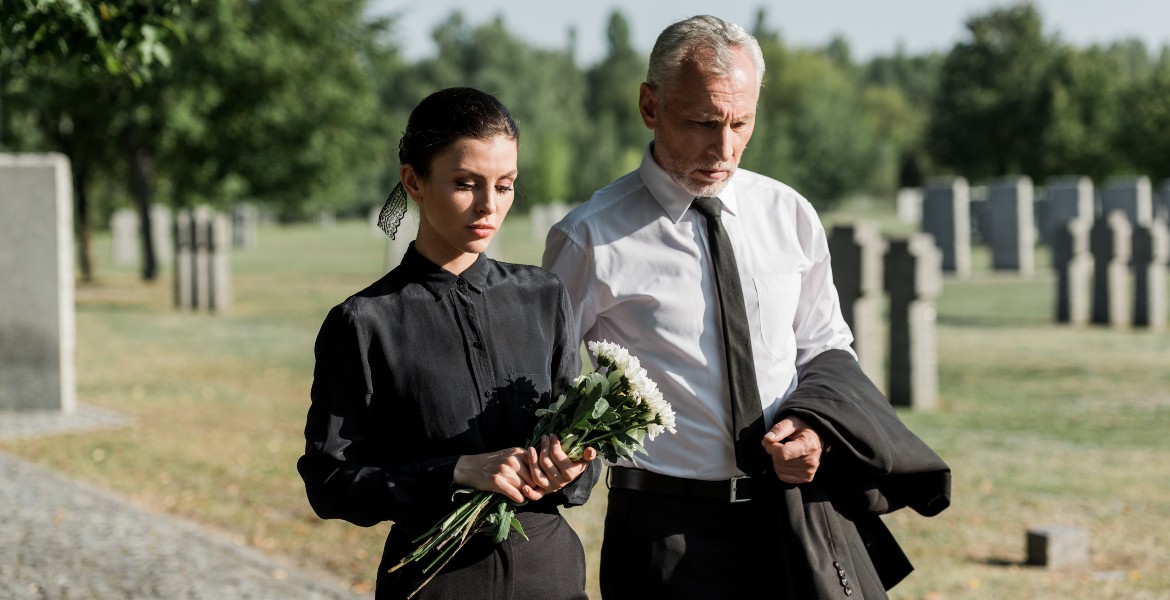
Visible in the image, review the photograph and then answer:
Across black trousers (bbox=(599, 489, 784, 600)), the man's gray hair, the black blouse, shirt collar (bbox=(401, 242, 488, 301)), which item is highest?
the man's gray hair

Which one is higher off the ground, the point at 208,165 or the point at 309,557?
the point at 208,165

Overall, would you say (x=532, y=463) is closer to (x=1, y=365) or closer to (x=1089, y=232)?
(x=1, y=365)

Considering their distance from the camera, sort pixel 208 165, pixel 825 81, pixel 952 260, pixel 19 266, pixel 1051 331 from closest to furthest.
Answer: pixel 19 266 < pixel 1051 331 < pixel 952 260 < pixel 208 165 < pixel 825 81

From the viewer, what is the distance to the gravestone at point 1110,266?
17.8 m

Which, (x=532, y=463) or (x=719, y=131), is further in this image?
(x=719, y=131)

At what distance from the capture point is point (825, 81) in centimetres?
9919

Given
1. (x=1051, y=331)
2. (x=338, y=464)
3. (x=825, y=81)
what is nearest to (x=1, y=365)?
(x=338, y=464)

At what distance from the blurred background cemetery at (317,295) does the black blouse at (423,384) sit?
1.08 ft

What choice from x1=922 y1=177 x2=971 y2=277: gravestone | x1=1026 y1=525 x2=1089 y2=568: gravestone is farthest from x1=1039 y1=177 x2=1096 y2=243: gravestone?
x1=1026 y1=525 x2=1089 y2=568: gravestone

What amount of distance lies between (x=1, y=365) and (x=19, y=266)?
2.90 feet

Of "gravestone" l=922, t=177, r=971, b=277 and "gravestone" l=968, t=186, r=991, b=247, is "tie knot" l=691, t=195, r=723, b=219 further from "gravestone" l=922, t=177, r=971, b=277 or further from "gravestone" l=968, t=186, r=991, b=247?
"gravestone" l=968, t=186, r=991, b=247

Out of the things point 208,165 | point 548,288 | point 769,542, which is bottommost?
point 769,542

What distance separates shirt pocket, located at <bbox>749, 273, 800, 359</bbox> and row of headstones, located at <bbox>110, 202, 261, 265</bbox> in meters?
30.1

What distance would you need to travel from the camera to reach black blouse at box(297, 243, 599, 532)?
2689mm
